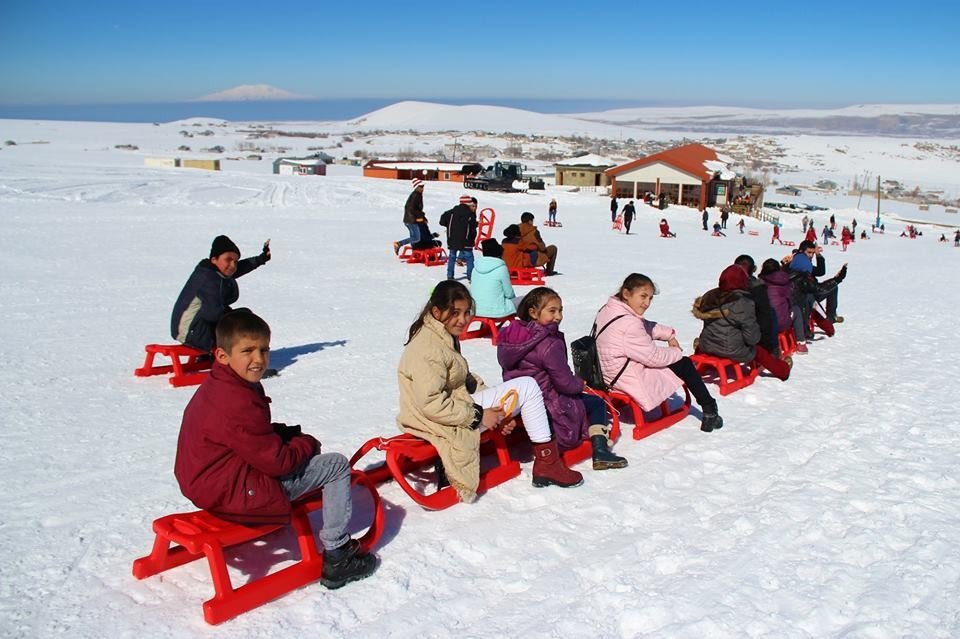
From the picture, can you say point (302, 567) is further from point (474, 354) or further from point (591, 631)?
point (474, 354)

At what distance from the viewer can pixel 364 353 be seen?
8406 millimetres

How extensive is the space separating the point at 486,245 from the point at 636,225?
75.2ft

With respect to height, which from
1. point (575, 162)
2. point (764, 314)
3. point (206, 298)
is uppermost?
point (575, 162)

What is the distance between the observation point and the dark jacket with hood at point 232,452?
11.2 feet

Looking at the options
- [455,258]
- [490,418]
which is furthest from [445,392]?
[455,258]

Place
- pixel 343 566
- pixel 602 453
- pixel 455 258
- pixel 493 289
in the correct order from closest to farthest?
pixel 343 566 → pixel 602 453 → pixel 493 289 → pixel 455 258

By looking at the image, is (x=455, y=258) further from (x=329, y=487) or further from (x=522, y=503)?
(x=329, y=487)

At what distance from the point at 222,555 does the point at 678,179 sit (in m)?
47.8

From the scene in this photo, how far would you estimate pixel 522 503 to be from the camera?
4.71 metres

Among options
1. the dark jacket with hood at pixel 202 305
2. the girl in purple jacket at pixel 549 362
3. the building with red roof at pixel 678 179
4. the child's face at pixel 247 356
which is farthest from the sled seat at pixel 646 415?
the building with red roof at pixel 678 179

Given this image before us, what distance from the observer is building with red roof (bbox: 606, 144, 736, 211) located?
153 feet

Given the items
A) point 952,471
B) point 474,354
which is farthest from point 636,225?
point 952,471

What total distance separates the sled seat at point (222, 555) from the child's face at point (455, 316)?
1197 millimetres

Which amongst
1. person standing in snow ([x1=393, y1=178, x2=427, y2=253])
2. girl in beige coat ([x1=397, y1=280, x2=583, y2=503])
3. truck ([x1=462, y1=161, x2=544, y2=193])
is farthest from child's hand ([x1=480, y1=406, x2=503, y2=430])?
truck ([x1=462, y1=161, x2=544, y2=193])
